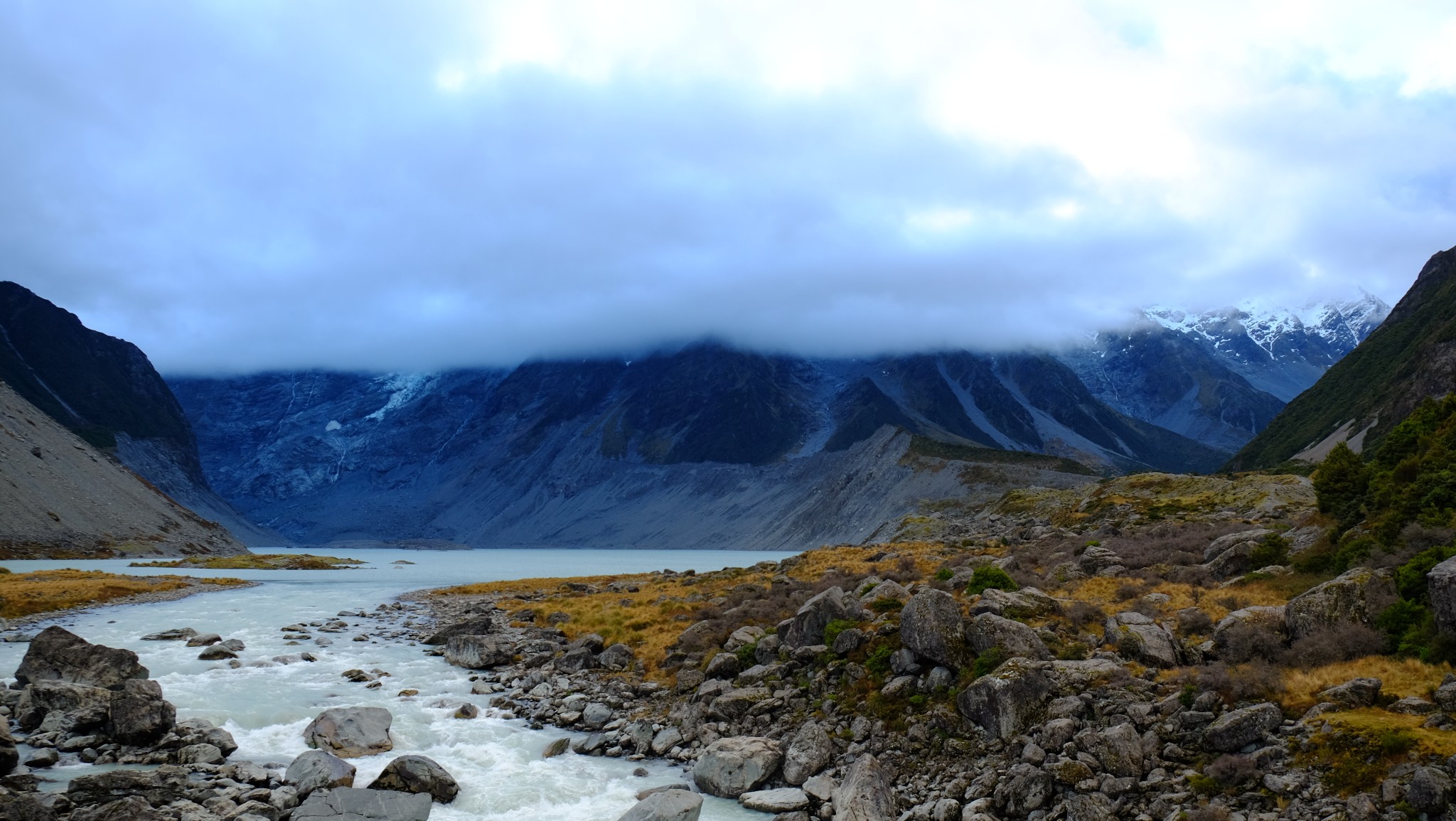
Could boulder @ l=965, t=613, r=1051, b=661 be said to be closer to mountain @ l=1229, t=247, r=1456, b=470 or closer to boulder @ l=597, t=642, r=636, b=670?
boulder @ l=597, t=642, r=636, b=670

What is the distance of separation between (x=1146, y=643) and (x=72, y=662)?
3830 centimetres

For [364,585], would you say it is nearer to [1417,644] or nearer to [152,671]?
[152,671]

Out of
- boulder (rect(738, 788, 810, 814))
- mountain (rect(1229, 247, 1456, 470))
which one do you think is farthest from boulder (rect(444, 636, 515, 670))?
mountain (rect(1229, 247, 1456, 470))

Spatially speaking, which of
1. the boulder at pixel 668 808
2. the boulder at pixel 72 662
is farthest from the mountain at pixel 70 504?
the boulder at pixel 668 808

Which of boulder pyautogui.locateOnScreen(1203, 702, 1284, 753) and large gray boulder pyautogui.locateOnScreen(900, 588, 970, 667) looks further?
large gray boulder pyautogui.locateOnScreen(900, 588, 970, 667)

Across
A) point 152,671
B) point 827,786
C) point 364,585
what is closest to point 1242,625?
point 827,786

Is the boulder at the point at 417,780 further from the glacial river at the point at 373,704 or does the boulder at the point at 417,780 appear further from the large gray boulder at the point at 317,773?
the large gray boulder at the point at 317,773

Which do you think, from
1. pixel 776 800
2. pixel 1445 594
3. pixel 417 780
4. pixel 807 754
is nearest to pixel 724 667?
pixel 807 754

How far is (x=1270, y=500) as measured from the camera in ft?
211

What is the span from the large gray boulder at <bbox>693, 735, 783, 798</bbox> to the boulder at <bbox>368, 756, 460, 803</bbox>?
7.22m

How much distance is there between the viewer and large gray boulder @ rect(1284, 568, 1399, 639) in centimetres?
2308

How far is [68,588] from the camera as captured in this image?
237 feet

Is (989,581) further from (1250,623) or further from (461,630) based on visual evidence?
(461,630)

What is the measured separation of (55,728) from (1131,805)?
31422 millimetres
